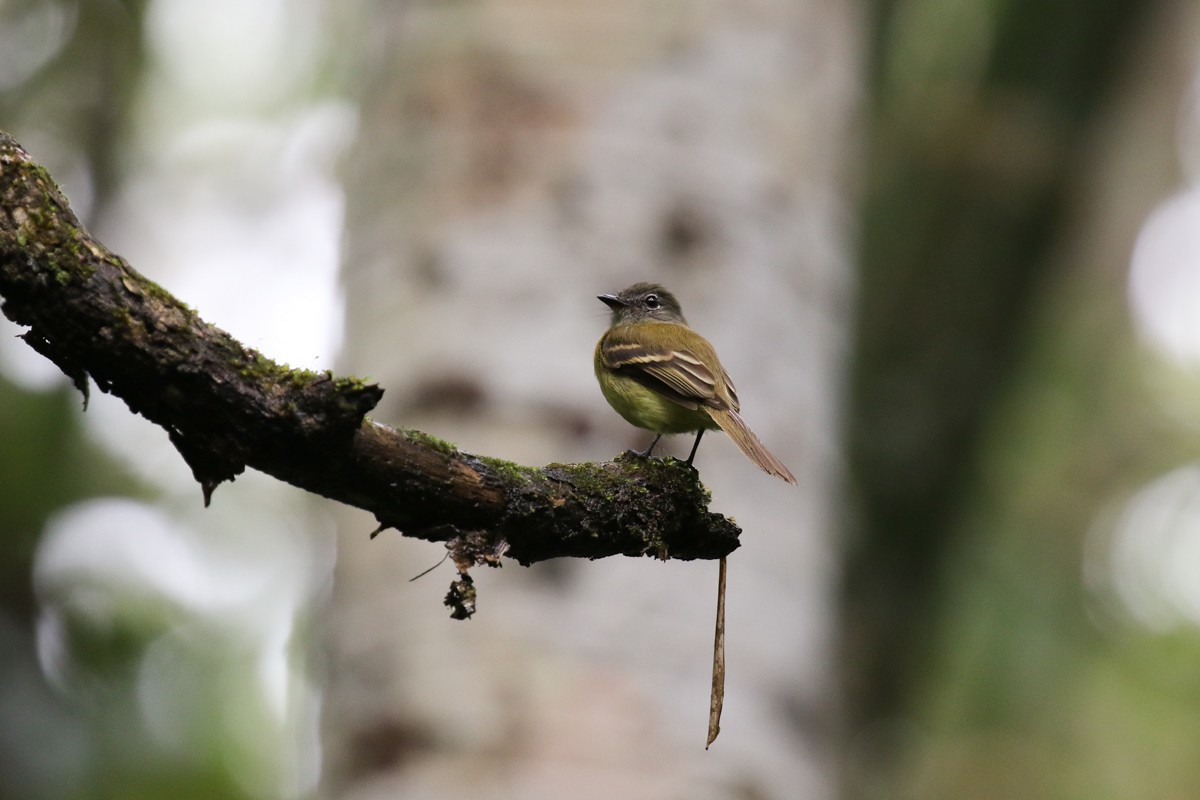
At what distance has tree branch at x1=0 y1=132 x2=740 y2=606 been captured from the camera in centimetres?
174

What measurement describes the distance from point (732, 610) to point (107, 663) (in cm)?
553

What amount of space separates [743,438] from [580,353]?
1230mm

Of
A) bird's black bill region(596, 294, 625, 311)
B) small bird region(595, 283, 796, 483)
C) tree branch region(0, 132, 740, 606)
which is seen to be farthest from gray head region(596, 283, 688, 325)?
tree branch region(0, 132, 740, 606)

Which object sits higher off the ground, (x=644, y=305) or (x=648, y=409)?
(x=644, y=305)

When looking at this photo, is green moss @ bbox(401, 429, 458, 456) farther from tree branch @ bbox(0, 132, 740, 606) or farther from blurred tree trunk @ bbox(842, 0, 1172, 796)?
blurred tree trunk @ bbox(842, 0, 1172, 796)

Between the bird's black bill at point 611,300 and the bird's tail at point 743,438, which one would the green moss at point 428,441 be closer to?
the bird's tail at point 743,438

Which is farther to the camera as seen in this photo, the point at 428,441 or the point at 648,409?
the point at 648,409

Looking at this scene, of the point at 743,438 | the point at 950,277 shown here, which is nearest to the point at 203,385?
the point at 743,438

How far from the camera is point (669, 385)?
13.0 feet

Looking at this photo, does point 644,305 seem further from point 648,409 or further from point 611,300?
point 648,409

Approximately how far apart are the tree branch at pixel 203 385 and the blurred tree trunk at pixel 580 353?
2347 mm

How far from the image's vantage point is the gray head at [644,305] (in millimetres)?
4934

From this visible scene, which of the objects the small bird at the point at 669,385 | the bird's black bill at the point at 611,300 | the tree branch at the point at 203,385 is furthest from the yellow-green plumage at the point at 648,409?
the tree branch at the point at 203,385

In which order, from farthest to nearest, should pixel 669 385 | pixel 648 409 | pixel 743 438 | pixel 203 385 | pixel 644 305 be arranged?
pixel 644 305 < pixel 648 409 < pixel 669 385 < pixel 743 438 < pixel 203 385
